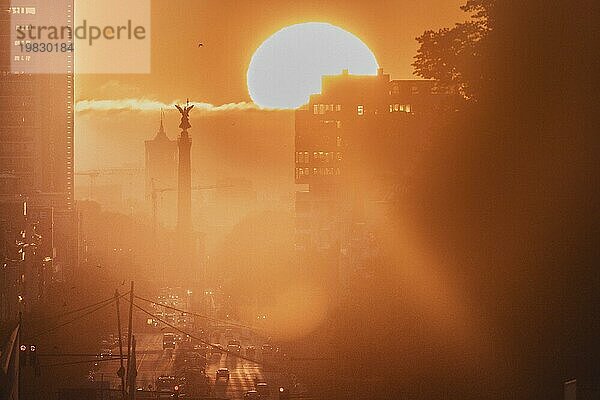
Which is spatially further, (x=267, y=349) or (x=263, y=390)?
(x=267, y=349)

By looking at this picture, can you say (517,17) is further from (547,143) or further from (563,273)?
(563,273)

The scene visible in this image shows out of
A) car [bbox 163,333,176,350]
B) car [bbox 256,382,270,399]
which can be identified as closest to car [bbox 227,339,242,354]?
car [bbox 163,333,176,350]

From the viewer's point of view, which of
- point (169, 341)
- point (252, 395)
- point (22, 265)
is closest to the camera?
point (252, 395)

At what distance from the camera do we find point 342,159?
A: 355 feet

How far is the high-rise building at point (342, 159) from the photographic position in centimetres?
9719

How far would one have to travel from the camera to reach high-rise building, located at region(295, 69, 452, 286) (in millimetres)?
97188

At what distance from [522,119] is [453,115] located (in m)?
6.86

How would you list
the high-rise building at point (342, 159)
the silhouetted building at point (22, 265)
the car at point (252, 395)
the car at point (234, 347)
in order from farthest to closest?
the silhouetted building at point (22, 265), the car at point (234, 347), the high-rise building at point (342, 159), the car at point (252, 395)

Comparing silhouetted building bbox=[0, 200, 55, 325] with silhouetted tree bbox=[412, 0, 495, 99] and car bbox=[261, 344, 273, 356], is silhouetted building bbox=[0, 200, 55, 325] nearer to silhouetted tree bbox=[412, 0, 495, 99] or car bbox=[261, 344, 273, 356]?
car bbox=[261, 344, 273, 356]

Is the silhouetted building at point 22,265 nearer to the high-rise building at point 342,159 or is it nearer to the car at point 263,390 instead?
the high-rise building at point 342,159

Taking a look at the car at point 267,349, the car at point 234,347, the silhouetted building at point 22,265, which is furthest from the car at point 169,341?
the silhouetted building at point 22,265

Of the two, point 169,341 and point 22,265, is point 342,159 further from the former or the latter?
point 22,265

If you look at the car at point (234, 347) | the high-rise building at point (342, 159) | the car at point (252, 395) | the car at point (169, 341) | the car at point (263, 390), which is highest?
the high-rise building at point (342, 159)

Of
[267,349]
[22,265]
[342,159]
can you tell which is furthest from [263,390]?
[22,265]
